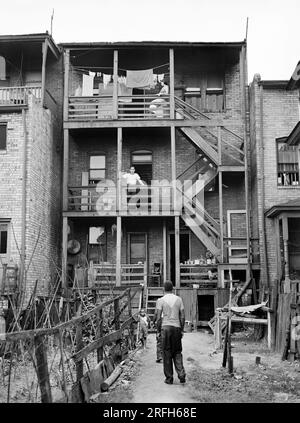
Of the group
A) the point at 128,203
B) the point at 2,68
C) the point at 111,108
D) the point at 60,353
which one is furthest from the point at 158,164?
the point at 60,353

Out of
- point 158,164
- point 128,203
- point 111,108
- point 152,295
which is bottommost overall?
point 152,295

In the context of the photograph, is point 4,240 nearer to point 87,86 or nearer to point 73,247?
point 73,247

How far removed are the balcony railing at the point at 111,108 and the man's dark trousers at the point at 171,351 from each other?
39.3 feet

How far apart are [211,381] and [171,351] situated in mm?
1013

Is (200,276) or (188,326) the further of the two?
(200,276)

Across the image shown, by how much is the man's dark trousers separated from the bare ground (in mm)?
202

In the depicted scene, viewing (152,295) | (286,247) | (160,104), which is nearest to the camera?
(286,247)

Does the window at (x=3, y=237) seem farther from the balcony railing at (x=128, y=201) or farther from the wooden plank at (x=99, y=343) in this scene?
the wooden plank at (x=99, y=343)

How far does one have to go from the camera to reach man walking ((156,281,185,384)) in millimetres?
8906

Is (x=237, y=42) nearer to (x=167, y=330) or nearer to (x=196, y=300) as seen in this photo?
(x=196, y=300)

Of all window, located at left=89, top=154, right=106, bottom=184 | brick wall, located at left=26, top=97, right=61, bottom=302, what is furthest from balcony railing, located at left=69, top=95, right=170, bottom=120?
window, located at left=89, top=154, right=106, bottom=184

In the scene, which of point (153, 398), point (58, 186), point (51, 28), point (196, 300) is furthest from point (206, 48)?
point (153, 398)

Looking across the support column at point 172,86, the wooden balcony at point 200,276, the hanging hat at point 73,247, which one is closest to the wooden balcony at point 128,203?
the hanging hat at point 73,247

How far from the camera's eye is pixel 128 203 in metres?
19.4
